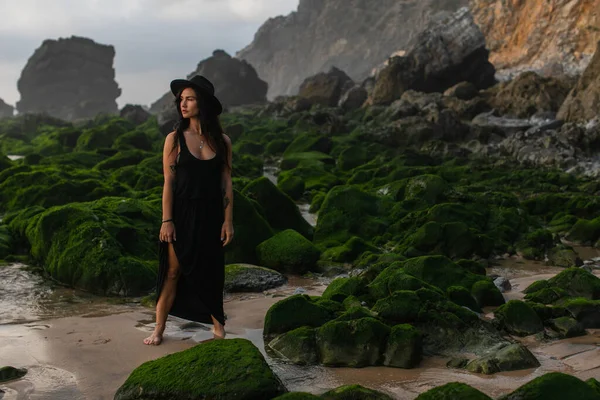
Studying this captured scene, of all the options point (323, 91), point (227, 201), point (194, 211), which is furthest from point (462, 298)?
point (323, 91)

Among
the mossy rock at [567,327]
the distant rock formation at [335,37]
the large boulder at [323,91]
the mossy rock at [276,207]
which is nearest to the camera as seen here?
the mossy rock at [567,327]

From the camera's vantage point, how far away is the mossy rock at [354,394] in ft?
12.5

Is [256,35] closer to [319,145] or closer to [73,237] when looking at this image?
[319,145]

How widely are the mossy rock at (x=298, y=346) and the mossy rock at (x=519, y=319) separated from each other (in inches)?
67.1

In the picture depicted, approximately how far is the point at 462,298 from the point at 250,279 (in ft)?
8.15

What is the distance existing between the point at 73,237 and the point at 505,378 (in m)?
5.44

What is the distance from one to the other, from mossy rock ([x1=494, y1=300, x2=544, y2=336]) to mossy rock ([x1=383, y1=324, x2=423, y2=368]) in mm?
1053

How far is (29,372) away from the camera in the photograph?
4391 millimetres

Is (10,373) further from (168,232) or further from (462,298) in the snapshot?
(462,298)

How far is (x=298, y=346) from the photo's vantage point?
4.86 m

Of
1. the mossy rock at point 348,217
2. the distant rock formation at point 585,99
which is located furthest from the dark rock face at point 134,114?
the mossy rock at point 348,217

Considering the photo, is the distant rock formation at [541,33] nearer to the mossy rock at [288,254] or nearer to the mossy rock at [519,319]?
the mossy rock at [288,254]

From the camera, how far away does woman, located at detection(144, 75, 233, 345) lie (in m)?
5.10

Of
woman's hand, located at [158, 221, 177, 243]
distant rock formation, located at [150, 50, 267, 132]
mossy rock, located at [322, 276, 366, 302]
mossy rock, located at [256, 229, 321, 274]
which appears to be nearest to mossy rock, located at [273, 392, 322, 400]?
woman's hand, located at [158, 221, 177, 243]
